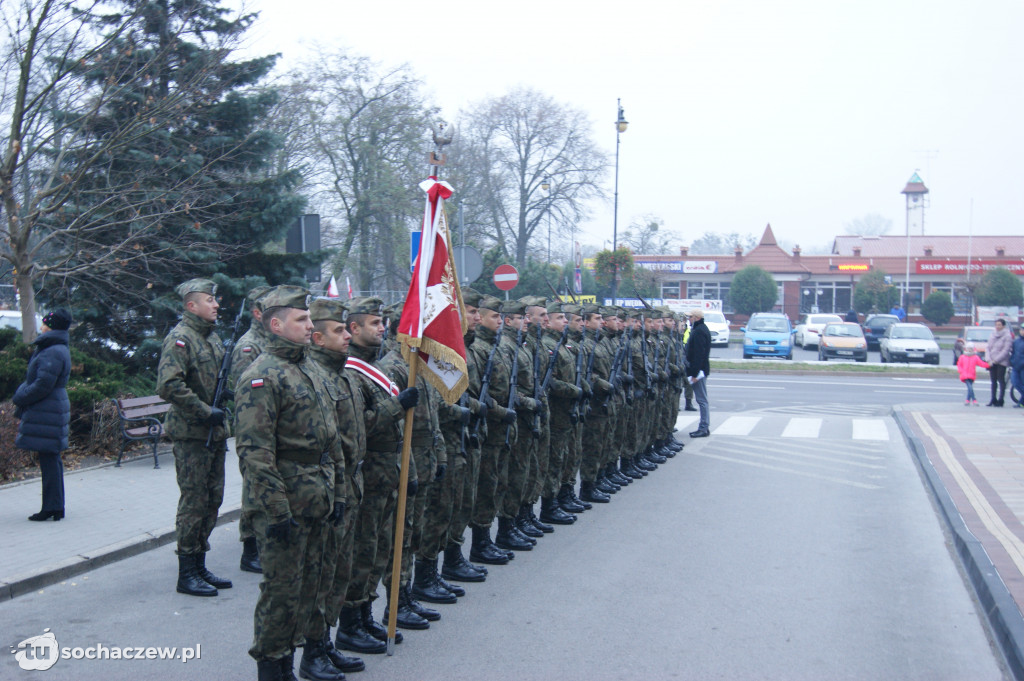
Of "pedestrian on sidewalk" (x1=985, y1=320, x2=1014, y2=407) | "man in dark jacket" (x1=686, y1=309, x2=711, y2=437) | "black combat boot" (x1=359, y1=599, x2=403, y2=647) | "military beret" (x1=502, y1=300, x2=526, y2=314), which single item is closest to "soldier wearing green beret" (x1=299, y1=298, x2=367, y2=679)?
"black combat boot" (x1=359, y1=599, x2=403, y2=647)

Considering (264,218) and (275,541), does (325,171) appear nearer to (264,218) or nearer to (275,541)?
(264,218)

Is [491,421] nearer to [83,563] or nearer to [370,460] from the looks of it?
[370,460]

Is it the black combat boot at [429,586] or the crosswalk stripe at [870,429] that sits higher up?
the black combat boot at [429,586]

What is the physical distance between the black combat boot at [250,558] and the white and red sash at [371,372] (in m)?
2.50

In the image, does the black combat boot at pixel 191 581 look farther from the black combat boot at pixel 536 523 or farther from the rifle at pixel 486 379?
the black combat boot at pixel 536 523

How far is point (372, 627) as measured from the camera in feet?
18.4

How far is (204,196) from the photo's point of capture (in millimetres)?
13461

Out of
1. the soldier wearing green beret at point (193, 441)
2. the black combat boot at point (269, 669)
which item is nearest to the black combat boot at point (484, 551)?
the soldier wearing green beret at point (193, 441)

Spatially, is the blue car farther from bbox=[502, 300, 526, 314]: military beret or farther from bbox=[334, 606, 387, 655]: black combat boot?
bbox=[334, 606, 387, 655]: black combat boot

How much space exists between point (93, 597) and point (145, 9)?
30.1 feet

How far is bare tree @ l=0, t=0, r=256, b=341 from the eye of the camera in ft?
38.7

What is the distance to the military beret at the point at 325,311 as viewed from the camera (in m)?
4.94

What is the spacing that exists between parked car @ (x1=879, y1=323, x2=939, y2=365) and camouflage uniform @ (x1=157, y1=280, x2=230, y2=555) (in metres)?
31.7

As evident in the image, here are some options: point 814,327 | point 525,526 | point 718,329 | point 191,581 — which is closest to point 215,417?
point 191,581
